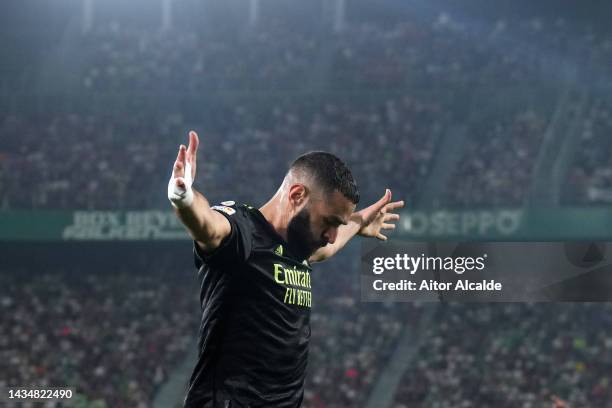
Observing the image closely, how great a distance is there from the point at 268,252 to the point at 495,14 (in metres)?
31.8

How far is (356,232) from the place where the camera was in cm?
543

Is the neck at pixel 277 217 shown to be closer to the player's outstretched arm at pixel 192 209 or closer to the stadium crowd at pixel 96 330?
the player's outstretched arm at pixel 192 209

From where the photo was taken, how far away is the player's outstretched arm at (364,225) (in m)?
5.17

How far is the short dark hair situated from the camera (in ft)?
12.9

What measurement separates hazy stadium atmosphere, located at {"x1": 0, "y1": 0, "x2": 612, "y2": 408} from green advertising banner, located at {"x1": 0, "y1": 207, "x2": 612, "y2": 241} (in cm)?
5

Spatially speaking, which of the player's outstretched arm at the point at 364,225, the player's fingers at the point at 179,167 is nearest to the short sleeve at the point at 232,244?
the player's fingers at the point at 179,167

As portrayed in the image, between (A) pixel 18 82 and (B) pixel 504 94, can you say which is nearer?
(B) pixel 504 94

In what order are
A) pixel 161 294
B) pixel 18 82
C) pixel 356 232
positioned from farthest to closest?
pixel 18 82 < pixel 161 294 < pixel 356 232

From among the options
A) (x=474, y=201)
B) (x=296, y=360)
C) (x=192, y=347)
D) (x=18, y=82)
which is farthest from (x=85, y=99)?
(x=296, y=360)

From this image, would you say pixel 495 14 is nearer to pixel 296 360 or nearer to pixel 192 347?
pixel 192 347

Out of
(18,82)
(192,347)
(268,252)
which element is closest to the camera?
(268,252)

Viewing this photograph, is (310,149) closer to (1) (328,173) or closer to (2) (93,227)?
(2) (93,227)

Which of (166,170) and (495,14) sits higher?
(495,14)

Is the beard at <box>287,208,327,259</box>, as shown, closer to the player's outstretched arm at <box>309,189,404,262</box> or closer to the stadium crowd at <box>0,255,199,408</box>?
the player's outstretched arm at <box>309,189,404,262</box>
